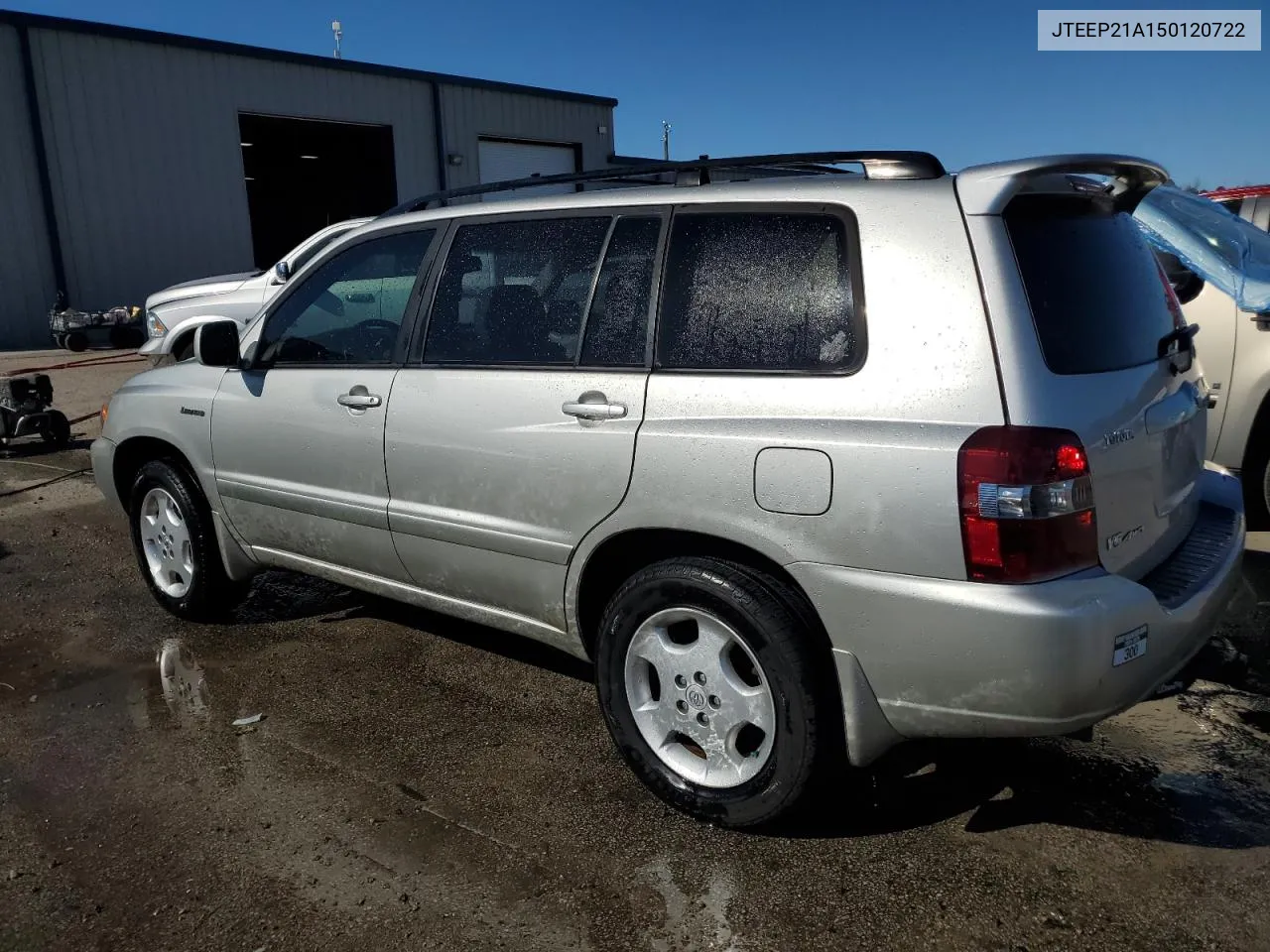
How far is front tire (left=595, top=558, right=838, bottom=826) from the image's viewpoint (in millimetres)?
2609

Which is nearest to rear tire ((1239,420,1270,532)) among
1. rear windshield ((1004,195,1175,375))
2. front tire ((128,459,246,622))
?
rear windshield ((1004,195,1175,375))

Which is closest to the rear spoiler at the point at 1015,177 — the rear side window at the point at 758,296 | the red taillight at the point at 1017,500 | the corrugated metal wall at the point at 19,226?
the rear side window at the point at 758,296

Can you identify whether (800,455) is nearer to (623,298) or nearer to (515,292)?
(623,298)

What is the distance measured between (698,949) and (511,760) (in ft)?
3.65

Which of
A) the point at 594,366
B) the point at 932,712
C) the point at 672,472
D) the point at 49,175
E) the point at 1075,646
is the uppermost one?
the point at 49,175

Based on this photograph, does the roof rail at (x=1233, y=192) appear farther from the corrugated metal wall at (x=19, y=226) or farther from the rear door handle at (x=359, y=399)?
the corrugated metal wall at (x=19, y=226)

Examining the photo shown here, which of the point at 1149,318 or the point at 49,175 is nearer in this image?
the point at 1149,318

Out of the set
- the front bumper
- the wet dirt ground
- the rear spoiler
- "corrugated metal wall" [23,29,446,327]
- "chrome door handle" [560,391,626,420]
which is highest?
"corrugated metal wall" [23,29,446,327]

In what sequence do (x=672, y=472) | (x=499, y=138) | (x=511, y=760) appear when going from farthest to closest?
1. (x=499, y=138)
2. (x=511, y=760)
3. (x=672, y=472)

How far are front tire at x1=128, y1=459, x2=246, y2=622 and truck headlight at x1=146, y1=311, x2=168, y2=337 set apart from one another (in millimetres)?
6331

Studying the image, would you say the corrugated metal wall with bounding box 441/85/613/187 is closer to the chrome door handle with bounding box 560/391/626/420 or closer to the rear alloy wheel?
the chrome door handle with bounding box 560/391/626/420

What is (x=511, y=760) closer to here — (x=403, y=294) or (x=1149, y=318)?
(x=403, y=294)

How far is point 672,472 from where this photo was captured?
2764 millimetres

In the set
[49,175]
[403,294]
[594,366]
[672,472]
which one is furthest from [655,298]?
[49,175]
